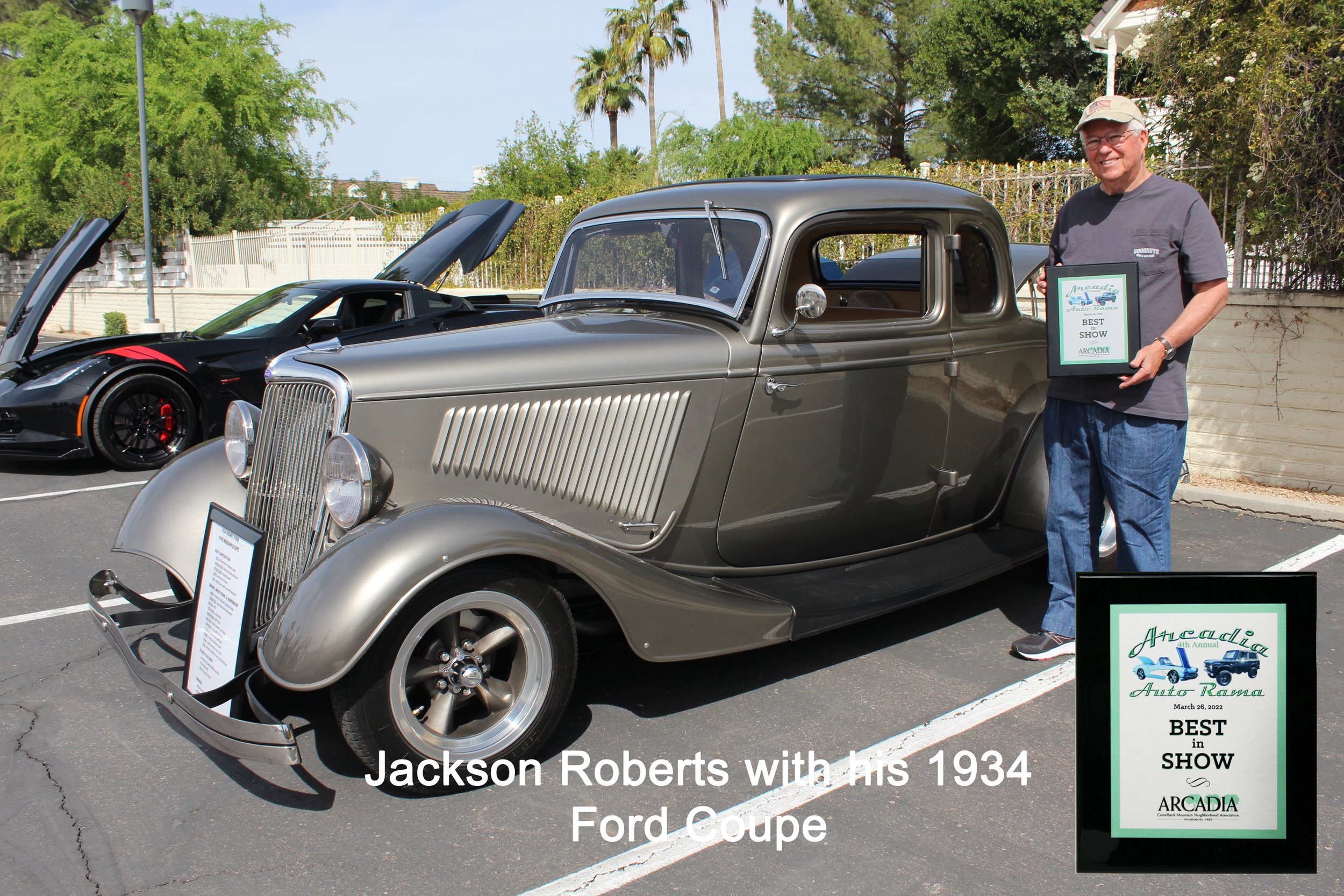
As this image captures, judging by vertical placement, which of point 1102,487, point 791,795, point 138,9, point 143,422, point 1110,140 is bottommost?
point 791,795

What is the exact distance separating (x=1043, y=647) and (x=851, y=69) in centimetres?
3217

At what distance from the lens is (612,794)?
292cm

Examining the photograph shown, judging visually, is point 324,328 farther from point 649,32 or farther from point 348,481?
point 649,32

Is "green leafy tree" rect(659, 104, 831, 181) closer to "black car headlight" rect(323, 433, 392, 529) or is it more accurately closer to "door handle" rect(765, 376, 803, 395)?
"door handle" rect(765, 376, 803, 395)

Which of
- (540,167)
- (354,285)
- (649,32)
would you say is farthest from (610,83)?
(354,285)

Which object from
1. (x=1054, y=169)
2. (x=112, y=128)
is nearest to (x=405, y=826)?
(x=1054, y=169)

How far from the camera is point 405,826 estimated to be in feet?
8.94

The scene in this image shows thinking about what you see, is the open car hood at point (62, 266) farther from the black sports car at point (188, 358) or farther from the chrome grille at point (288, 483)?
the chrome grille at point (288, 483)

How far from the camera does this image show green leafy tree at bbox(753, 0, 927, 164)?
31.9 meters

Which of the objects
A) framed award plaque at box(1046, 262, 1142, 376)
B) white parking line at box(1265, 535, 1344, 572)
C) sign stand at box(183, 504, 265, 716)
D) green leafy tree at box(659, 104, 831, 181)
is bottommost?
white parking line at box(1265, 535, 1344, 572)

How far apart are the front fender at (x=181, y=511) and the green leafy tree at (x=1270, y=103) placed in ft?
19.4

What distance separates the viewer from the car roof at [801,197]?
3.78m

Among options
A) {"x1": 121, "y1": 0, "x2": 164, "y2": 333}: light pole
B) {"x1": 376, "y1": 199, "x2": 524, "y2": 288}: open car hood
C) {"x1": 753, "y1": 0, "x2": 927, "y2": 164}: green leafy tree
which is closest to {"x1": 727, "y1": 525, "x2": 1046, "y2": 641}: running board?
{"x1": 376, "y1": 199, "x2": 524, "y2": 288}: open car hood

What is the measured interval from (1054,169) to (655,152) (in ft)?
64.7
